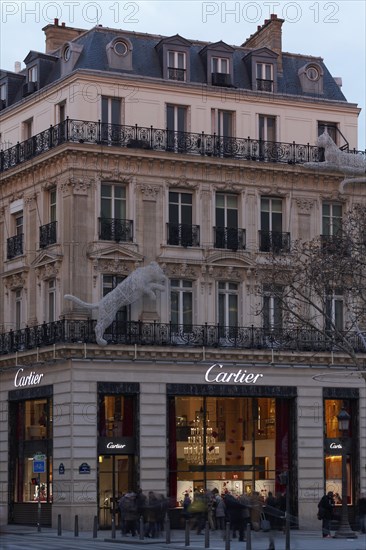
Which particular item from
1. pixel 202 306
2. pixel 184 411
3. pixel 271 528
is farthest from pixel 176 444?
pixel 271 528

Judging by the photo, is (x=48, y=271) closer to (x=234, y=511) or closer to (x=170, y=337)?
(x=170, y=337)

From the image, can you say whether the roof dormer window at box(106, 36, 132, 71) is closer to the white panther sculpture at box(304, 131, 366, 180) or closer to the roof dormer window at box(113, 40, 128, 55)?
the roof dormer window at box(113, 40, 128, 55)

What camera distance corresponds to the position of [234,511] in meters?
50.4

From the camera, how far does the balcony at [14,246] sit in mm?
61062

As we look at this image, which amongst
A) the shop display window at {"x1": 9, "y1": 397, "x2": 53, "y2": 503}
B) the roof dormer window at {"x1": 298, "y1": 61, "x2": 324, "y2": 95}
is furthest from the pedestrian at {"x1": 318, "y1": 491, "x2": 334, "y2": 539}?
the roof dormer window at {"x1": 298, "y1": 61, "x2": 324, "y2": 95}

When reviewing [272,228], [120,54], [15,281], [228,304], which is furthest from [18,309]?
[120,54]

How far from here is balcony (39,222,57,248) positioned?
58375 mm

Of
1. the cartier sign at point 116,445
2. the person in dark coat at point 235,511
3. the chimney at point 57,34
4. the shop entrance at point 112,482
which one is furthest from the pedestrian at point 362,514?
the chimney at point 57,34

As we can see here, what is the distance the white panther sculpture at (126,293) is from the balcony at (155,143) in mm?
5067

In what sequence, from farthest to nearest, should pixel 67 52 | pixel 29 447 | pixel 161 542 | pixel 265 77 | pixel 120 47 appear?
pixel 265 77, pixel 67 52, pixel 120 47, pixel 29 447, pixel 161 542

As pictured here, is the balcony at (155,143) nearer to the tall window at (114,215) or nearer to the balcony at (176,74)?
the tall window at (114,215)

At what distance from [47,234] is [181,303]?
605 centimetres

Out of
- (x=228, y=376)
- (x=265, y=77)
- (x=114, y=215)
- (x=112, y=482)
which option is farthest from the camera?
(x=265, y=77)

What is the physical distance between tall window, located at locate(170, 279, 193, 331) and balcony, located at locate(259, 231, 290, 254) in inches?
143
